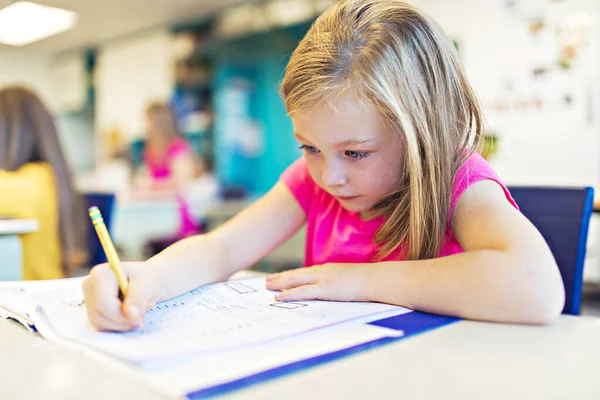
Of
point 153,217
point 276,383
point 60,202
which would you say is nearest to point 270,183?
point 153,217

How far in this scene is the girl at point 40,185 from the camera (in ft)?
5.80

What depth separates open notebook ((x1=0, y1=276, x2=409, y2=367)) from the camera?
460mm

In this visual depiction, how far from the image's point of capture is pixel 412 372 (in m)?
0.41

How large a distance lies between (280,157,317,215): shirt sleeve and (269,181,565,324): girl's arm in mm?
262

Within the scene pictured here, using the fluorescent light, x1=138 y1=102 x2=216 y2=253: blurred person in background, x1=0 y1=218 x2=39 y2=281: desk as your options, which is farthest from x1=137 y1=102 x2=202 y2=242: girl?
x1=0 y1=218 x2=39 y2=281: desk

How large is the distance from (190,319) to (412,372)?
9.7 inches

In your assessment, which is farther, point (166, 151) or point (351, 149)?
point (166, 151)

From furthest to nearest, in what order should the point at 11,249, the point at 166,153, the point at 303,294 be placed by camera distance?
the point at 166,153 < the point at 11,249 < the point at 303,294

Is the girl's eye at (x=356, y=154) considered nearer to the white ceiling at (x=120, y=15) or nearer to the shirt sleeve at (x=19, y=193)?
the shirt sleeve at (x=19, y=193)

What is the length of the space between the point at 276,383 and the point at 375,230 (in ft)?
1.60

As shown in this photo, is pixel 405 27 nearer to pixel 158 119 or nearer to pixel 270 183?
pixel 158 119

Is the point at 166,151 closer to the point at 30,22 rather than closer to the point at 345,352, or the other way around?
the point at 30,22

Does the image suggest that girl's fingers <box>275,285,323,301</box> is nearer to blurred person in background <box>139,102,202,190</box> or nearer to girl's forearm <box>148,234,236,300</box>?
girl's forearm <box>148,234,236,300</box>

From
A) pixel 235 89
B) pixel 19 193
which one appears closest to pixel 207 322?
A: pixel 19 193
